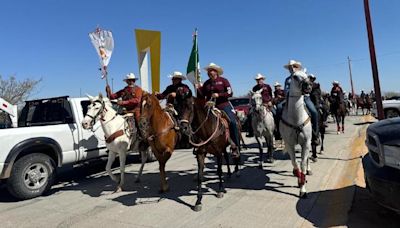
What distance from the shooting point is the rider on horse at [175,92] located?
19.8 ft

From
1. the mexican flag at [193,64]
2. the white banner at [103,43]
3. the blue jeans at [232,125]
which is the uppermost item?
the white banner at [103,43]

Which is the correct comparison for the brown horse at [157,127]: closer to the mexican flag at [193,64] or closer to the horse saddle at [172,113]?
the horse saddle at [172,113]

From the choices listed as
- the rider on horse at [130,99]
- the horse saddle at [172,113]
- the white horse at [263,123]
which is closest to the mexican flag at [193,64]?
the white horse at [263,123]

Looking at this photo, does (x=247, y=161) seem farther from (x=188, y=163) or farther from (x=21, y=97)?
(x=21, y=97)

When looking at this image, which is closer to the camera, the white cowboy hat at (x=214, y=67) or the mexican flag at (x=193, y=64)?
the white cowboy hat at (x=214, y=67)

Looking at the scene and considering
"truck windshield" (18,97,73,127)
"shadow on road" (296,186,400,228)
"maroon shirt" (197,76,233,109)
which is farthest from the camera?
"truck windshield" (18,97,73,127)

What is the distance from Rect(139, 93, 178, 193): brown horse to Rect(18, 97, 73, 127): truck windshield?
2774mm

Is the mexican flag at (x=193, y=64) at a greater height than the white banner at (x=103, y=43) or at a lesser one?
lesser

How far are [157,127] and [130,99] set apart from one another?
6.11 feet

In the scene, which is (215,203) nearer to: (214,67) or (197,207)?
(197,207)

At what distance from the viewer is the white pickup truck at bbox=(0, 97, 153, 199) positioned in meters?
6.65

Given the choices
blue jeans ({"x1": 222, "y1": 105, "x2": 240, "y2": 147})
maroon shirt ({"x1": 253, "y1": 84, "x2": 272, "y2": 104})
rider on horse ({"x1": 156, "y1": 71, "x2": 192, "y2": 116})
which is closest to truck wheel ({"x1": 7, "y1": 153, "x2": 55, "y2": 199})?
rider on horse ({"x1": 156, "y1": 71, "x2": 192, "y2": 116})

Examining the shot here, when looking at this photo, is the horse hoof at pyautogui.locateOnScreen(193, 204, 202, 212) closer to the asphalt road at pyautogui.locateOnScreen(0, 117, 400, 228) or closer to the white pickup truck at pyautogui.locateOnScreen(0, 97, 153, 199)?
the asphalt road at pyautogui.locateOnScreen(0, 117, 400, 228)

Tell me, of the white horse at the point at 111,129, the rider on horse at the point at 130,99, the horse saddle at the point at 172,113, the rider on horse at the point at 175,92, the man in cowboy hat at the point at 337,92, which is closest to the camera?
the rider on horse at the point at 175,92
